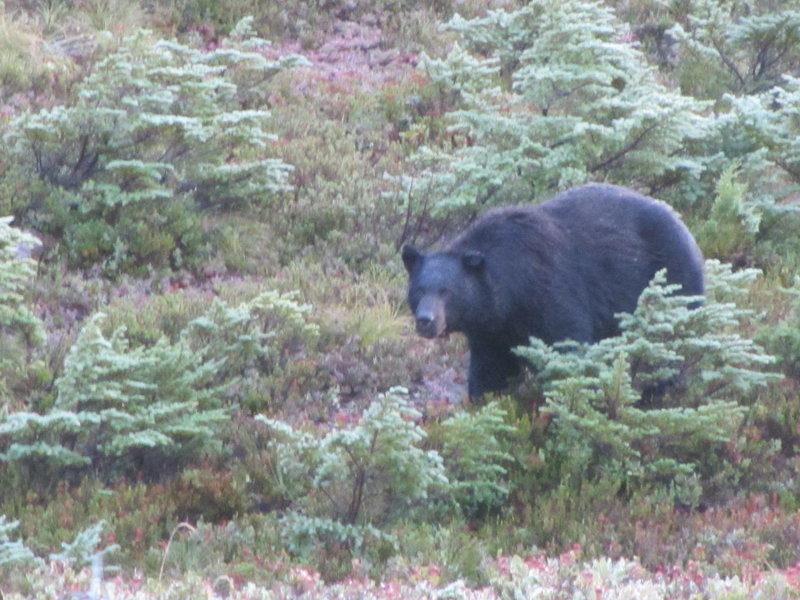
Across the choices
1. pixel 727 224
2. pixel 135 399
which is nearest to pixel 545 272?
pixel 135 399

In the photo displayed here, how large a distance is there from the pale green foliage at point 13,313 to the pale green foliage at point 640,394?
3562 millimetres

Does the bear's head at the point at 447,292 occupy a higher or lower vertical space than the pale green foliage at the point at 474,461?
higher

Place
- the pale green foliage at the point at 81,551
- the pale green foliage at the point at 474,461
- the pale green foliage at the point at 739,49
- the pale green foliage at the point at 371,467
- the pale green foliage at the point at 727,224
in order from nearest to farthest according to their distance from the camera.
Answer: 1. the pale green foliage at the point at 81,551
2. the pale green foliage at the point at 371,467
3. the pale green foliage at the point at 474,461
4. the pale green foliage at the point at 727,224
5. the pale green foliage at the point at 739,49

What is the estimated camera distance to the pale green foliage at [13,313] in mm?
8469

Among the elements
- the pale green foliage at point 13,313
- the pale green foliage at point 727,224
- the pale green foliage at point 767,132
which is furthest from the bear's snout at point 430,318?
the pale green foliage at point 767,132

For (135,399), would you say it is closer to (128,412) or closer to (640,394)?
(128,412)

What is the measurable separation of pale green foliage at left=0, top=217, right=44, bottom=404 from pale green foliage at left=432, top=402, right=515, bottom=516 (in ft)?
9.96

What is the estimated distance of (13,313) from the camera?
846 cm

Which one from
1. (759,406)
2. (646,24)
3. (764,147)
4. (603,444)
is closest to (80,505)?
(603,444)

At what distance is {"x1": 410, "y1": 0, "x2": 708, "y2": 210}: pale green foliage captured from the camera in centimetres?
1209

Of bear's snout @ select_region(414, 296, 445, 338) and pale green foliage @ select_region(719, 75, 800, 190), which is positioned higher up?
pale green foliage @ select_region(719, 75, 800, 190)

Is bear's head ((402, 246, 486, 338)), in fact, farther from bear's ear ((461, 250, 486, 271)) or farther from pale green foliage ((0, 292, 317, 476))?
pale green foliage ((0, 292, 317, 476))

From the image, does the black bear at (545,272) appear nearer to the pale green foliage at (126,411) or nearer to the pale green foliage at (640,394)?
the pale green foliage at (640,394)

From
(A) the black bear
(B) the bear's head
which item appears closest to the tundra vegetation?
(A) the black bear
